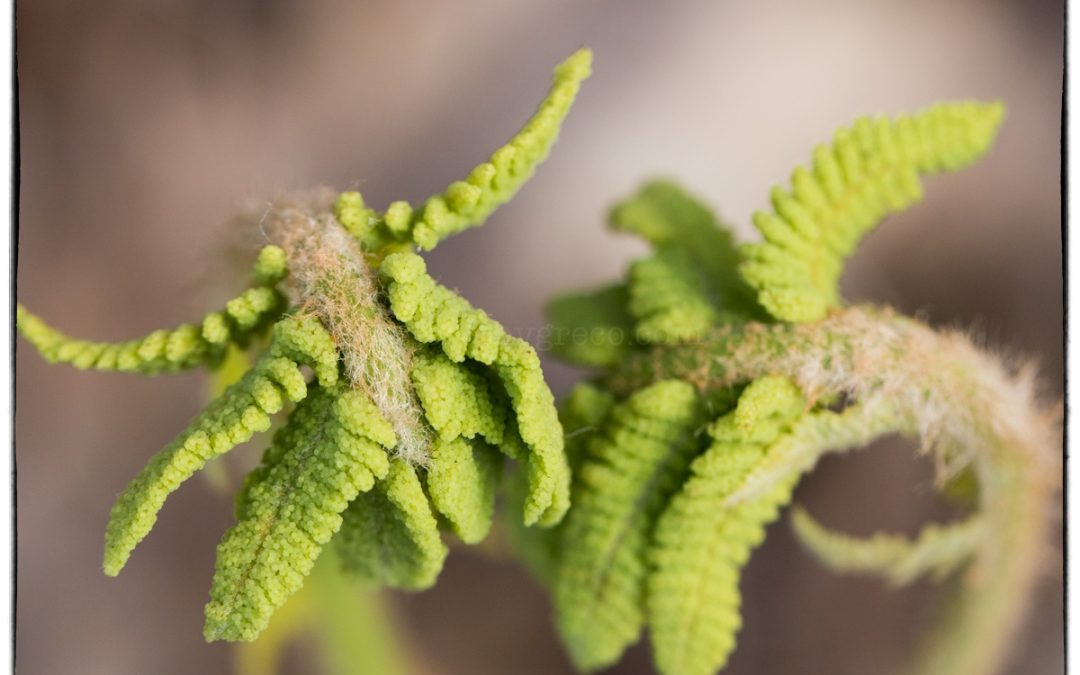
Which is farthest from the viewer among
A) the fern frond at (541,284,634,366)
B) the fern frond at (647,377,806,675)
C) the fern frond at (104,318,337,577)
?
the fern frond at (541,284,634,366)

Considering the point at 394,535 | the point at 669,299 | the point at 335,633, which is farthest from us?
the point at 335,633

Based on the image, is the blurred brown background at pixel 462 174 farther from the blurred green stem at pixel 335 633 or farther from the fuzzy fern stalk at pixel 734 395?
the fuzzy fern stalk at pixel 734 395

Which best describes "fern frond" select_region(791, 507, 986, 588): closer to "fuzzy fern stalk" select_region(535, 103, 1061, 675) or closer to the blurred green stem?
"fuzzy fern stalk" select_region(535, 103, 1061, 675)

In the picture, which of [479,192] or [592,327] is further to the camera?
[592,327]

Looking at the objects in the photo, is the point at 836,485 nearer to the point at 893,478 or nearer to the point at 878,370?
the point at 893,478

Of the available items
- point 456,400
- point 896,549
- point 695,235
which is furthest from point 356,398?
point 896,549

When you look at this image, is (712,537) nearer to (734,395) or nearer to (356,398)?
(734,395)

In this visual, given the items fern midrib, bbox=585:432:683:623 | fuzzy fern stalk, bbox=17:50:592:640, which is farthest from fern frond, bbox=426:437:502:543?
fern midrib, bbox=585:432:683:623
